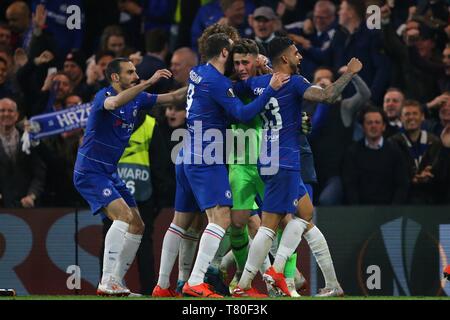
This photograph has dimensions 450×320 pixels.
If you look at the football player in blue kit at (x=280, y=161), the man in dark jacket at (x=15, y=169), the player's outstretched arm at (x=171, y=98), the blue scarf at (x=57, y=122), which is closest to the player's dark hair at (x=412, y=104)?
the football player in blue kit at (x=280, y=161)

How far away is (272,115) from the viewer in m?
11.8

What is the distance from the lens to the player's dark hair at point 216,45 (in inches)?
460

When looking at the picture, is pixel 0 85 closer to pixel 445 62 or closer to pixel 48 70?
pixel 48 70

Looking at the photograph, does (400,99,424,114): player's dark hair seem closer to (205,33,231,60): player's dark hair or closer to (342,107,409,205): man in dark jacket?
(342,107,409,205): man in dark jacket

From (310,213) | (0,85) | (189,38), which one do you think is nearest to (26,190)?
(0,85)

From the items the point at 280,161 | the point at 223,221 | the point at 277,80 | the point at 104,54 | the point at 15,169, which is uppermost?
the point at 104,54

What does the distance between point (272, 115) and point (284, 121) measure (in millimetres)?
119

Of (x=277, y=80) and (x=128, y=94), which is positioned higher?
(x=277, y=80)

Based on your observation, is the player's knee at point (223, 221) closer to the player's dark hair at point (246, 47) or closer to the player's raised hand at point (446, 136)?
the player's dark hair at point (246, 47)

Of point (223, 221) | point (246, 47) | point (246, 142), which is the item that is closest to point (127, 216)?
point (223, 221)

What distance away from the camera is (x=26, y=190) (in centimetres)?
1480

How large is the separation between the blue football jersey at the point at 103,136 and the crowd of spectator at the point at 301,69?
1.98 meters

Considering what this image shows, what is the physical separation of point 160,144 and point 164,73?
2.67 m

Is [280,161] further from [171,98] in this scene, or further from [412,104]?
[412,104]
